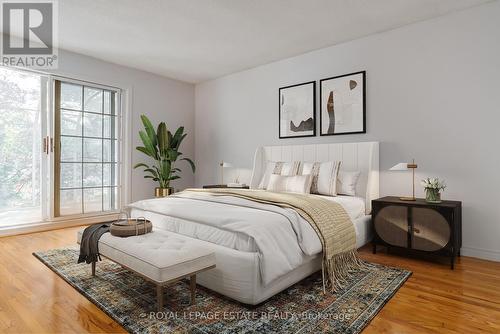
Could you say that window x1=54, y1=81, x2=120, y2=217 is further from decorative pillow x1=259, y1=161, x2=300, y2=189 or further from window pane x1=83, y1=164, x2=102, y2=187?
decorative pillow x1=259, y1=161, x2=300, y2=189

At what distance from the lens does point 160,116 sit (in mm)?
5570

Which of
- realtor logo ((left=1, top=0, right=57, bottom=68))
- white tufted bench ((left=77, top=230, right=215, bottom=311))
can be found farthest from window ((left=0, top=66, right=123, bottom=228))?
white tufted bench ((left=77, top=230, right=215, bottom=311))

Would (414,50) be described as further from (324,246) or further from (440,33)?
(324,246)

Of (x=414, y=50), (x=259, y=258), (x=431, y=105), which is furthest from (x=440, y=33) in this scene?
(x=259, y=258)

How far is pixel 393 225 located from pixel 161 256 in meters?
2.40

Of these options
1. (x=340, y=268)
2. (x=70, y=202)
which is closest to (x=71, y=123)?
(x=70, y=202)

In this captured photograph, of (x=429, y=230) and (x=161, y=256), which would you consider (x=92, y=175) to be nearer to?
(x=161, y=256)

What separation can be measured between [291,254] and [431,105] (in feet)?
8.15

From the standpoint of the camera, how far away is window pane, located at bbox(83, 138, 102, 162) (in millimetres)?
4715

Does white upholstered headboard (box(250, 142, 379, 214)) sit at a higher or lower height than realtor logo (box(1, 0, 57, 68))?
lower

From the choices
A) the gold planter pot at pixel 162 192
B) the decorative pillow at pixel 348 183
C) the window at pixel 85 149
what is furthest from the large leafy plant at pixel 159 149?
the decorative pillow at pixel 348 183

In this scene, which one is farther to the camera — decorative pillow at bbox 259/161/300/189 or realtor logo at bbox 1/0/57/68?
decorative pillow at bbox 259/161/300/189

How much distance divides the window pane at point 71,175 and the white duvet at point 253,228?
8.49 ft

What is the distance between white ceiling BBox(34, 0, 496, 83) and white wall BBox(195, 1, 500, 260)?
0.69 ft
